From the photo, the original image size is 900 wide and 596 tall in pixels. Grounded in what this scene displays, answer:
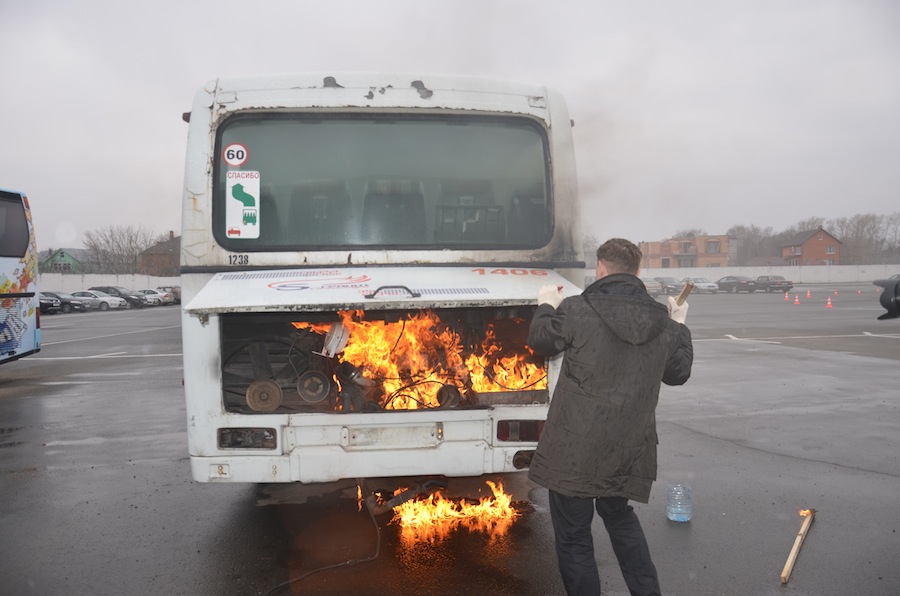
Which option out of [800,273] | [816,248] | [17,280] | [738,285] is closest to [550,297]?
[17,280]

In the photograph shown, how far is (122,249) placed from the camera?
84.9 metres

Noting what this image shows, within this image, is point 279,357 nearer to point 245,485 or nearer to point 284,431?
point 284,431

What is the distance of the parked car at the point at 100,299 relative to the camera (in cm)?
4372

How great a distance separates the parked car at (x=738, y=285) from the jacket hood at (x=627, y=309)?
5537 centimetres

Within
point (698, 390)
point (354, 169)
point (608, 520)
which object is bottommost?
point (698, 390)

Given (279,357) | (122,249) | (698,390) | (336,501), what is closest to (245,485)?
(336,501)

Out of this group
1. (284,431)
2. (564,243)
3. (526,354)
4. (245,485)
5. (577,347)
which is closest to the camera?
(577,347)

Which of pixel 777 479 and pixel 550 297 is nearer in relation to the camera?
pixel 550 297

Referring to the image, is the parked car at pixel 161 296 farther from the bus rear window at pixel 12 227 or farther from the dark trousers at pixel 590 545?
the dark trousers at pixel 590 545

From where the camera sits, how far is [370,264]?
4348 millimetres

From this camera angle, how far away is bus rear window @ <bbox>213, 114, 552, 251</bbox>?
440 centimetres

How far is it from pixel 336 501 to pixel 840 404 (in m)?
7.23

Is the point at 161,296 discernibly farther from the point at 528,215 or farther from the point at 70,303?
the point at 528,215

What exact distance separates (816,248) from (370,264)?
334ft
